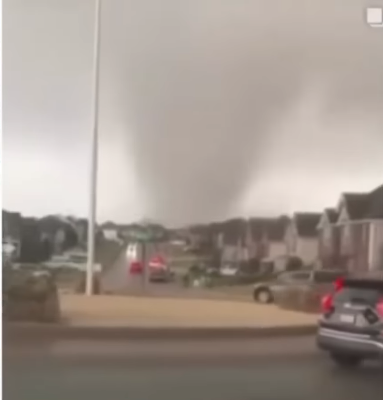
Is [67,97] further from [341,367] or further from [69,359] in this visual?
[341,367]

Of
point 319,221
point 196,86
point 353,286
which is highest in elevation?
point 196,86

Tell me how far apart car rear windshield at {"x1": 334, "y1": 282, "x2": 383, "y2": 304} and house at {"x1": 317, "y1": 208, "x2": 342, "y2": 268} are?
0.05 meters

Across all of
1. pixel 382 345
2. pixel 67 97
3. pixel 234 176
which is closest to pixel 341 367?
pixel 382 345

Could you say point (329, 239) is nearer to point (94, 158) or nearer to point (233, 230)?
point (233, 230)

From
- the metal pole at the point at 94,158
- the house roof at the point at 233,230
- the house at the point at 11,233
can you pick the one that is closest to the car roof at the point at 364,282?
the house roof at the point at 233,230

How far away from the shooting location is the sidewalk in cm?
130

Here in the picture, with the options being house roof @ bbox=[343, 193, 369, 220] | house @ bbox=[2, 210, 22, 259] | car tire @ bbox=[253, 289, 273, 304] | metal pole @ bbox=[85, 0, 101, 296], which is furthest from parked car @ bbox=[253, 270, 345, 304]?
house @ bbox=[2, 210, 22, 259]

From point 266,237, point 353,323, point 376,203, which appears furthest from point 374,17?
point 353,323

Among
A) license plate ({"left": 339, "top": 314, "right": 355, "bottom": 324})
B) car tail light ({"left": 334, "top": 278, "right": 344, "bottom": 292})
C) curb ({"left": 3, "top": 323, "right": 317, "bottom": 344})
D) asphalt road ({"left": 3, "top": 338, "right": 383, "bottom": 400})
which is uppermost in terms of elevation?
car tail light ({"left": 334, "top": 278, "right": 344, "bottom": 292})

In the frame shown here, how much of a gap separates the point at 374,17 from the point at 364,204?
33 centimetres

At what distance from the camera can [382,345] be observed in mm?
1307

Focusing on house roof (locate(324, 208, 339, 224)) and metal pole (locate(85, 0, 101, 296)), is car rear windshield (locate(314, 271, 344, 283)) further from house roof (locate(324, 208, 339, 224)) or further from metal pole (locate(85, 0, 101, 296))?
metal pole (locate(85, 0, 101, 296))

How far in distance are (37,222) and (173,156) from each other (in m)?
0.26

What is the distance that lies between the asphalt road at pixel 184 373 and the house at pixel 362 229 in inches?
6.6
